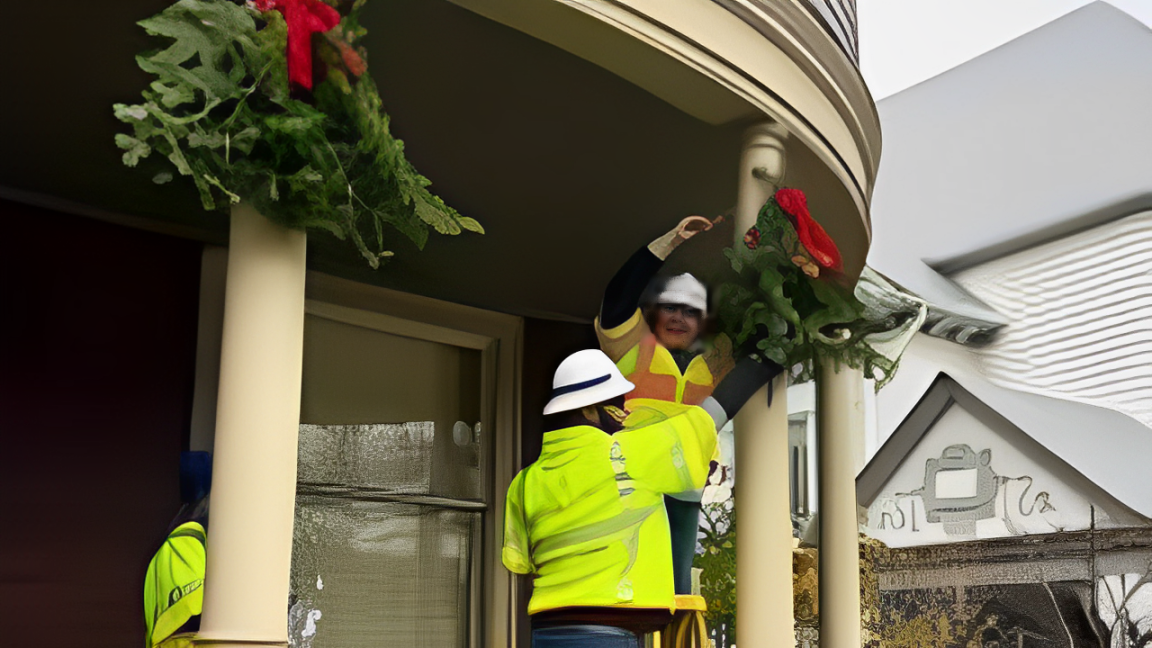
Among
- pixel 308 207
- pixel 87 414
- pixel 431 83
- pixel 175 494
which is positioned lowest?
pixel 175 494

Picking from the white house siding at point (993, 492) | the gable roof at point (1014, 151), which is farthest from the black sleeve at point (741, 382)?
the gable roof at point (1014, 151)

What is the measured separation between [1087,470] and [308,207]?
34.5 feet

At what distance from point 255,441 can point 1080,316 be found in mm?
11827

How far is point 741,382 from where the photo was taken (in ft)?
12.5

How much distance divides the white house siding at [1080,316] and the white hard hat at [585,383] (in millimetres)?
10100

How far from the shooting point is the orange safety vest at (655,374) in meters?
3.67

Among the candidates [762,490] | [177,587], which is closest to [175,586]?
[177,587]

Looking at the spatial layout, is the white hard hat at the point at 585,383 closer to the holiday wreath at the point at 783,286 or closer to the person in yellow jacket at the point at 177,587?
the holiday wreath at the point at 783,286

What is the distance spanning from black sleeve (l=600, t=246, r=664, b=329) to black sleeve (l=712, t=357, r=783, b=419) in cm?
40

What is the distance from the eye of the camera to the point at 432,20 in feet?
11.2

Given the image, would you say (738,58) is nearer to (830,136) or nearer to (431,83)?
(830,136)

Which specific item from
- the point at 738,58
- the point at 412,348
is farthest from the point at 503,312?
the point at 738,58

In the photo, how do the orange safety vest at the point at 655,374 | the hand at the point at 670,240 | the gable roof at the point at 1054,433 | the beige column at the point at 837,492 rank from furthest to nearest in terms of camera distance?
the gable roof at the point at 1054,433, the beige column at the point at 837,492, the orange safety vest at the point at 655,374, the hand at the point at 670,240

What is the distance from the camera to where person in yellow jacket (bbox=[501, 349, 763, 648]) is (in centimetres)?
324
